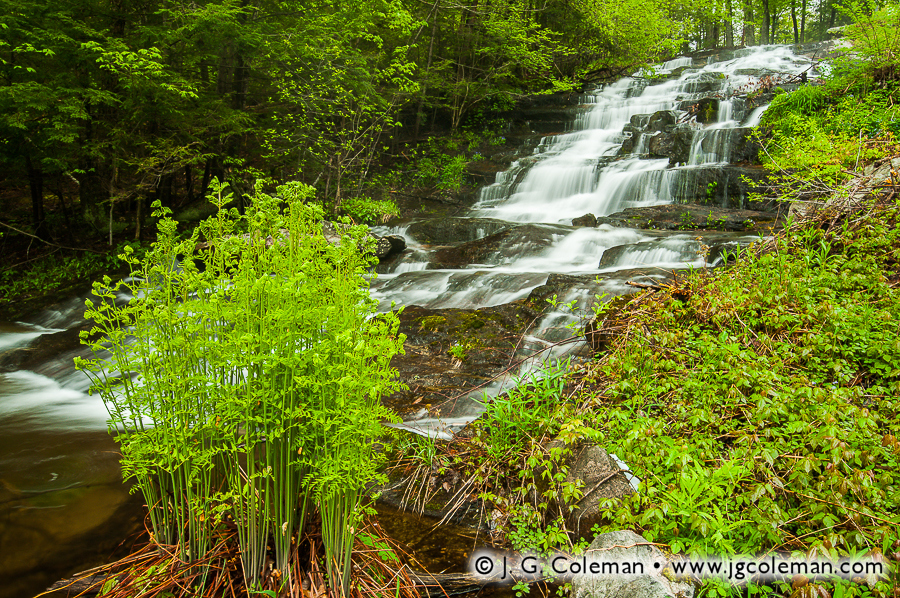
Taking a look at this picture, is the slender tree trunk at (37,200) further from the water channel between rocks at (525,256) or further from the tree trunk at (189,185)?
the water channel between rocks at (525,256)

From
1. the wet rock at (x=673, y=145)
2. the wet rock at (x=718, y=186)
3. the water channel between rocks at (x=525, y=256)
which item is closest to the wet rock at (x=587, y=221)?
the water channel between rocks at (x=525, y=256)

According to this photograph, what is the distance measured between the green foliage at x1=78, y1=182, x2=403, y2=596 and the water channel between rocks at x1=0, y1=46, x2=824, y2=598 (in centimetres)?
144

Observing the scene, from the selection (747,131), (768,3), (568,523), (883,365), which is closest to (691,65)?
(747,131)

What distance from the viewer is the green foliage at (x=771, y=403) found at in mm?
2375

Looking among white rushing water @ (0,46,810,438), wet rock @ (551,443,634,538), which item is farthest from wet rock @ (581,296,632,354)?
wet rock @ (551,443,634,538)

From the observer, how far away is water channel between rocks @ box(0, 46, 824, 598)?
377 centimetres

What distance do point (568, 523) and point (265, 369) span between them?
2187mm

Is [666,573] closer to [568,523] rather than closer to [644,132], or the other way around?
[568,523]

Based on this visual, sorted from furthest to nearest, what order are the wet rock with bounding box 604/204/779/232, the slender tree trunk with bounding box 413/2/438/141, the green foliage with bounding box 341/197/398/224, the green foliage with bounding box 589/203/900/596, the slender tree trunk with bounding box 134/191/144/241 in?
1. the slender tree trunk with bounding box 413/2/438/141
2. the green foliage with bounding box 341/197/398/224
3. the slender tree trunk with bounding box 134/191/144/241
4. the wet rock with bounding box 604/204/779/232
5. the green foliage with bounding box 589/203/900/596

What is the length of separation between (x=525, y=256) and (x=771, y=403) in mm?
7444

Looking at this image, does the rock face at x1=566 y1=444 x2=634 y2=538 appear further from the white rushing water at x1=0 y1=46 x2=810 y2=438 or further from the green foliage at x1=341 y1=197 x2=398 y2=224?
the green foliage at x1=341 y1=197 x2=398 y2=224

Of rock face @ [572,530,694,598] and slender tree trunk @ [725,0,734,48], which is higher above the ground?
slender tree trunk @ [725,0,734,48]

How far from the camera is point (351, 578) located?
2.18 metres

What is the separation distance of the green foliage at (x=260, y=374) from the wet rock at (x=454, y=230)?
10.4m
